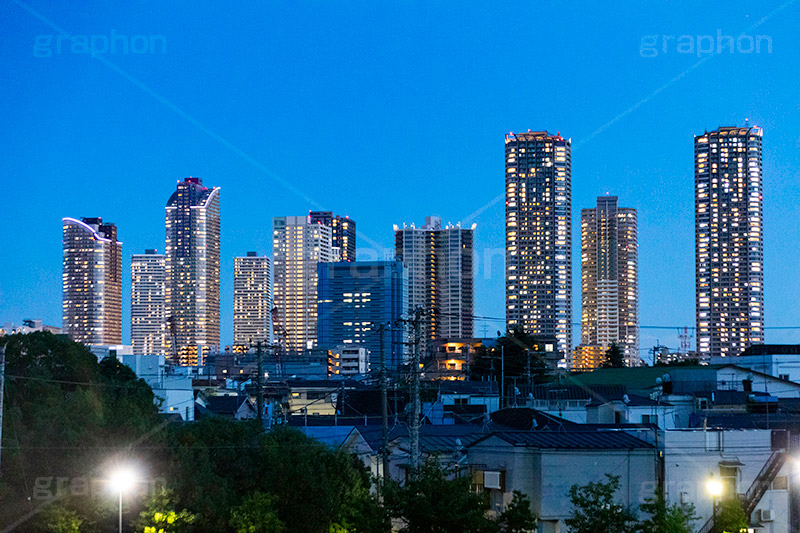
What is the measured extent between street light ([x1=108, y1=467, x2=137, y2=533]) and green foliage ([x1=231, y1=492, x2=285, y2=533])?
262 cm

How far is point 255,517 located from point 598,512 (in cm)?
841

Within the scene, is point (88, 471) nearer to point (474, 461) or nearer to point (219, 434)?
point (219, 434)

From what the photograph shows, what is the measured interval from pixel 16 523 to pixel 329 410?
4826 cm

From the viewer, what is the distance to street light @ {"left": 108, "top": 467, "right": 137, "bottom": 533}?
21078mm

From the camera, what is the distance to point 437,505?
20.2m

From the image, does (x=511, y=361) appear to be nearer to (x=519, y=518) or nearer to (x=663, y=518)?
(x=663, y=518)

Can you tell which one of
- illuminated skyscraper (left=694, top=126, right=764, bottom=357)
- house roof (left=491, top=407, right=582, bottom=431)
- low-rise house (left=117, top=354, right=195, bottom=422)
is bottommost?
low-rise house (left=117, top=354, right=195, bottom=422)

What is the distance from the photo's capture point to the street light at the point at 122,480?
2108 centimetres

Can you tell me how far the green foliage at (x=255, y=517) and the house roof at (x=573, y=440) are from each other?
607 centimetres

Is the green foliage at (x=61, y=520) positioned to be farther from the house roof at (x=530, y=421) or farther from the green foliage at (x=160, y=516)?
the house roof at (x=530, y=421)

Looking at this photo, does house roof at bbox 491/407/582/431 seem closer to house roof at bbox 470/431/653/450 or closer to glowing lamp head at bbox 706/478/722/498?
house roof at bbox 470/431/653/450

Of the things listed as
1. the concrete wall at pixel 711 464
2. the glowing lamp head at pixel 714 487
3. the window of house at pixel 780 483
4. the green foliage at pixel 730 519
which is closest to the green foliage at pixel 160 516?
the concrete wall at pixel 711 464

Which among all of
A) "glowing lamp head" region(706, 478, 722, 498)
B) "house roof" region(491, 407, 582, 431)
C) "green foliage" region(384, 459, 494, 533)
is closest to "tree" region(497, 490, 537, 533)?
"green foliage" region(384, 459, 494, 533)

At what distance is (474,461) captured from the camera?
25516 millimetres
